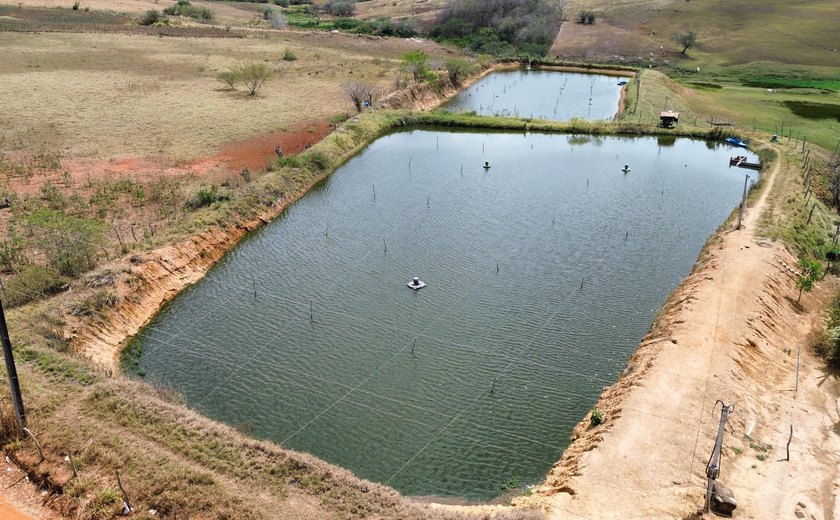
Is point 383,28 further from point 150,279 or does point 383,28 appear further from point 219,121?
point 150,279

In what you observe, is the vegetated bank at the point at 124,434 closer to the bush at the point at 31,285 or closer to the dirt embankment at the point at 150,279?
the dirt embankment at the point at 150,279

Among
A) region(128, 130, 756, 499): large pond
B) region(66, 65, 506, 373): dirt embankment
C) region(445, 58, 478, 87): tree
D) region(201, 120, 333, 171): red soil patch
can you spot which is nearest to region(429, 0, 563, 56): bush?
region(445, 58, 478, 87): tree

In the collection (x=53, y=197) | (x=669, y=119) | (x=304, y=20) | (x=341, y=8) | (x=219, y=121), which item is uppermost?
(x=341, y=8)

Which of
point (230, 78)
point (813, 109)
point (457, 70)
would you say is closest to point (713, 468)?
point (813, 109)

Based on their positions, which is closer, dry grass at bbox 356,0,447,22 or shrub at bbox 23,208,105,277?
shrub at bbox 23,208,105,277

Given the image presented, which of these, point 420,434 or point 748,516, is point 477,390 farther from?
point 748,516

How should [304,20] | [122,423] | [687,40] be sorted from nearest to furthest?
[122,423] < [687,40] < [304,20]

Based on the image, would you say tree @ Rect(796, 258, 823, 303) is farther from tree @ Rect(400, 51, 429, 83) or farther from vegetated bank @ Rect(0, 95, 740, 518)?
tree @ Rect(400, 51, 429, 83)
